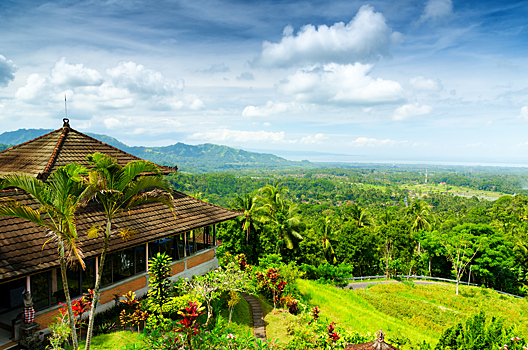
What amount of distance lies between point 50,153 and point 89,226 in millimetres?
3568

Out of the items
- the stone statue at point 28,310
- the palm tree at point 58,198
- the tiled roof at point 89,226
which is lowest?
the stone statue at point 28,310

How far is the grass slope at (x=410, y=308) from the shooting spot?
14060mm

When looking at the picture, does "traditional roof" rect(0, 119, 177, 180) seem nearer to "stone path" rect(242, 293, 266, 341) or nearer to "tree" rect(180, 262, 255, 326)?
"tree" rect(180, 262, 255, 326)

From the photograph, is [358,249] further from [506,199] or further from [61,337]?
[506,199]

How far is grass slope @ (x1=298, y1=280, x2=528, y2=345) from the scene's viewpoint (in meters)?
14.1

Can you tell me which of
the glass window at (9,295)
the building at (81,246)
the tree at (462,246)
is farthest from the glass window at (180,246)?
the tree at (462,246)

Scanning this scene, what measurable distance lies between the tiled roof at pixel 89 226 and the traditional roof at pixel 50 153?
1.35 meters

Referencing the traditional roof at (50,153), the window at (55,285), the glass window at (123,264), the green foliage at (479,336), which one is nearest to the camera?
the green foliage at (479,336)

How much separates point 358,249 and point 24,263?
3390 cm

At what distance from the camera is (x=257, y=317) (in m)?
12.3

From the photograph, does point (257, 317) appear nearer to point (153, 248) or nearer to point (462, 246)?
point (153, 248)

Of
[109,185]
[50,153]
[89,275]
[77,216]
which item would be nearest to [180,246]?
[89,275]

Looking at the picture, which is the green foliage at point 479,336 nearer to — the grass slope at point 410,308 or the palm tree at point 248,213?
the grass slope at point 410,308

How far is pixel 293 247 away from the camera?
29938 millimetres
